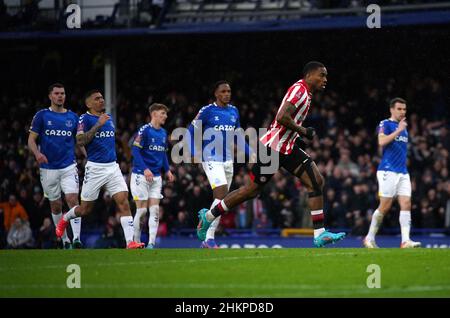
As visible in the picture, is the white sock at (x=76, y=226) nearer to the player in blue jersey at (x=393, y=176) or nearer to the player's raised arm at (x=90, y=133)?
the player's raised arm at (x=90, y=133)

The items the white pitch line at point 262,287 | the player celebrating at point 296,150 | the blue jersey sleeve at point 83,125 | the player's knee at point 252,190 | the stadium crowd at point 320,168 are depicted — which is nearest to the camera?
the white pitch line at point 262,287

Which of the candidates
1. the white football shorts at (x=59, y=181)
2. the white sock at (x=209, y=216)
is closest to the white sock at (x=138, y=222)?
the white football shorts at (x=59, y=181)

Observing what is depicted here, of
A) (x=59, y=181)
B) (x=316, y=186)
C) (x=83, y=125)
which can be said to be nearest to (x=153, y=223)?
(x=59, y=181)

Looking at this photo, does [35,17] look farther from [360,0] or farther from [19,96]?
[360,0]

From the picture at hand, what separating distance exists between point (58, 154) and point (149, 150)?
1.81m

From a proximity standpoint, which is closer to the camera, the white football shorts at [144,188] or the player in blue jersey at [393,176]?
the player in blue jersey at [393,176]

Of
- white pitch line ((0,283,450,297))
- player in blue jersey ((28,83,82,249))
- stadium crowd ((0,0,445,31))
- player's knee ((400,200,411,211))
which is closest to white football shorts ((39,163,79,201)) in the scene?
player in blue jersey ((28,83,82,249))

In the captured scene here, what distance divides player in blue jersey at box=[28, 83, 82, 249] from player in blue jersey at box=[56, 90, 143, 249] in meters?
0.61

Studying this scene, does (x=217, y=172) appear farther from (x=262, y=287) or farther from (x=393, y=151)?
(x=262, y=287)

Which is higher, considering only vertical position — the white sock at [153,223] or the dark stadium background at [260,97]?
the dark stadium background at [260,97]

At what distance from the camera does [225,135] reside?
16.8 m

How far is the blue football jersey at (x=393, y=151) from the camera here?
17.4 metres

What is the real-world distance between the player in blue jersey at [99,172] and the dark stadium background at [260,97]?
7.93 meters
